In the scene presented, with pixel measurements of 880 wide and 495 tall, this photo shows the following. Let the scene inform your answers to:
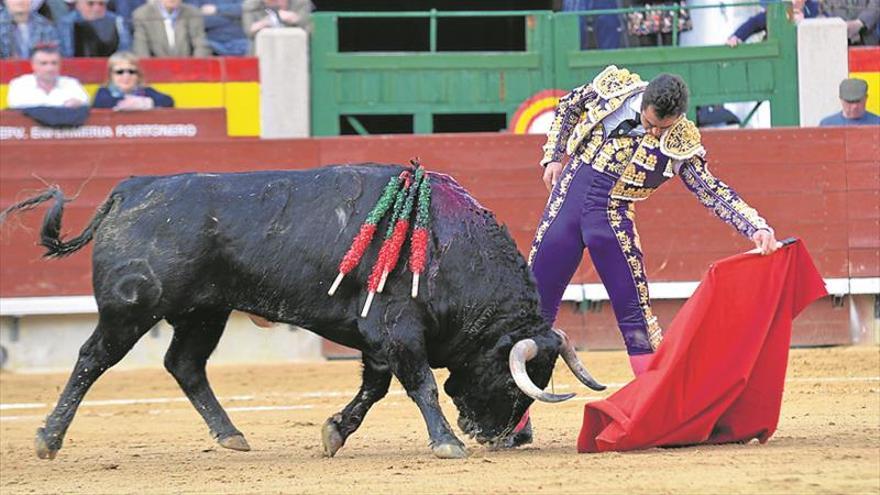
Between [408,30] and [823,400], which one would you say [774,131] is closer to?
[823,400]

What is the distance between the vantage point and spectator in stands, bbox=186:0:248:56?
1192cm

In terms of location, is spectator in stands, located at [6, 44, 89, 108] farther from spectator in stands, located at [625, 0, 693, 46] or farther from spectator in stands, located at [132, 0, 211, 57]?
spectator in stands, located at [625, 0, 693, 46]

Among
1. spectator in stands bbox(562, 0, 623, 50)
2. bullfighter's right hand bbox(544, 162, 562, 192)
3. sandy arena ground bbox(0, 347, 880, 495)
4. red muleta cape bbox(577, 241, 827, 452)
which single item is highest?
spectator in stands bbox(562, 0, 623, 50)

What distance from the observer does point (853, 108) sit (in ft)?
37.1

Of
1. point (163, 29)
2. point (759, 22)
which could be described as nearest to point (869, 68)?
point (759, 22)

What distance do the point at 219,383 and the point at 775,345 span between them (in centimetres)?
460

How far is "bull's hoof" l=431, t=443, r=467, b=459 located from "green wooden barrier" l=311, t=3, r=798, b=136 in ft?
19.3

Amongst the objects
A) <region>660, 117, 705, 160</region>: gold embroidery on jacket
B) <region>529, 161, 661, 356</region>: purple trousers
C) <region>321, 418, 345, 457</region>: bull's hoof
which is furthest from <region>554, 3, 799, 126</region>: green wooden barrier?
<region>321, 418, 345, 457</region>: bull's hoof

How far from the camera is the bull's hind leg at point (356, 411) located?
21.7 ft

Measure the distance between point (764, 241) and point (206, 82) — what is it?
6033 millimetres

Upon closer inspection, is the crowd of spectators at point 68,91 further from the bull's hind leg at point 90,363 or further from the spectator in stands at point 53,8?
the bull's hind leg at point 90,363

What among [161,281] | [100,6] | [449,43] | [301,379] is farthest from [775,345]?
[449,43]

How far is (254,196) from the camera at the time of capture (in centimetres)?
670

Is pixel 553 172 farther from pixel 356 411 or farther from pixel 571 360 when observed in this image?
pixel 356 411
